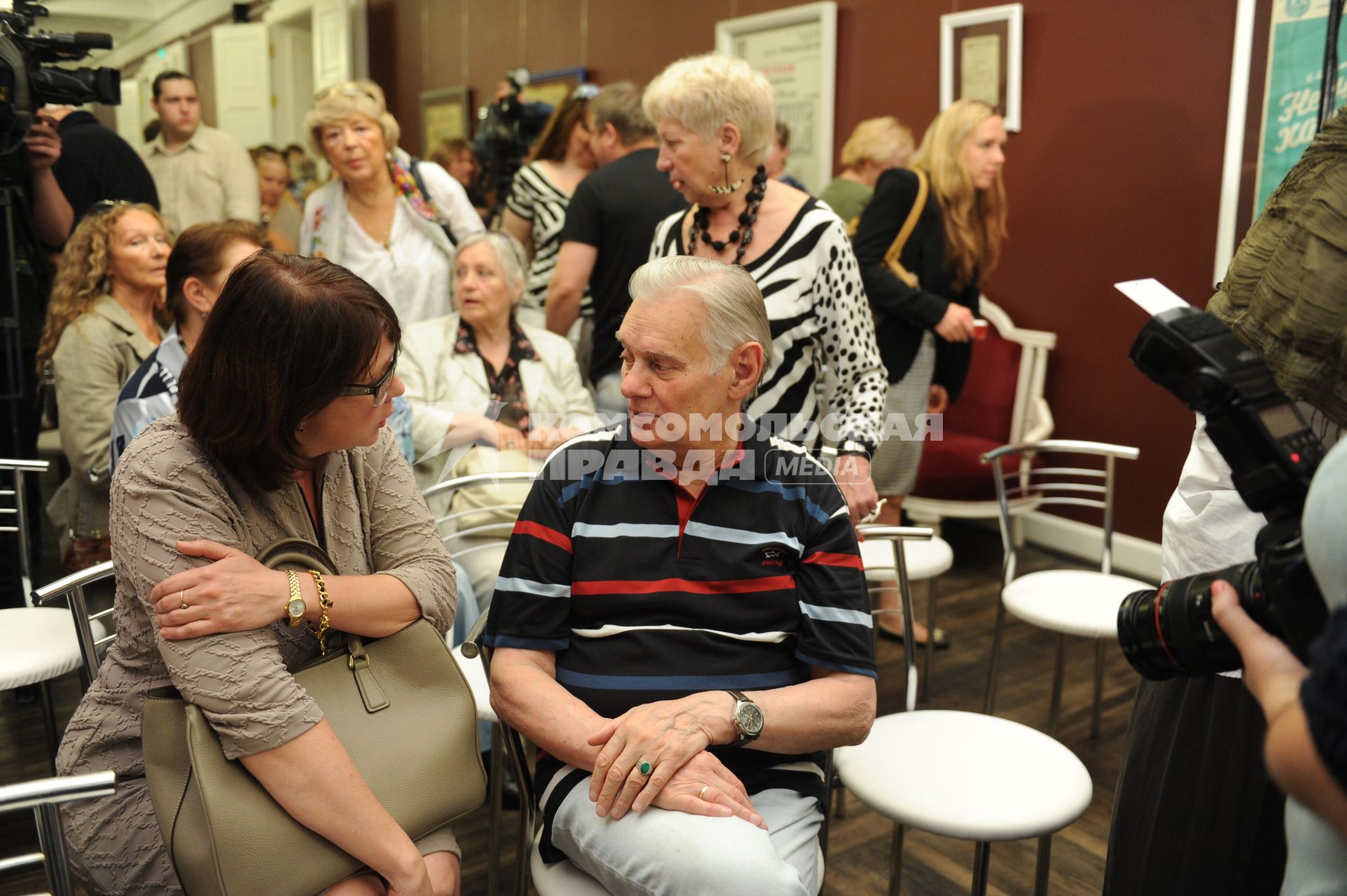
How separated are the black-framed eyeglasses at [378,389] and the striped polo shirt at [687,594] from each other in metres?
0.25

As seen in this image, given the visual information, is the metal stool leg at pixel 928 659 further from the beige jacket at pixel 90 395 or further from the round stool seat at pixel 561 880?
the beige jacket at pixel 90 395

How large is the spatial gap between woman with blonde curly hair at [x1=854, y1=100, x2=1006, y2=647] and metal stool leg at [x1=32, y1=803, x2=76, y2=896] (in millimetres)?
2370

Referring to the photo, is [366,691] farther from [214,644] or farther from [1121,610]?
[1121,610]

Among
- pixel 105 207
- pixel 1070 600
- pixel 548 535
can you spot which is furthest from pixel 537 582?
pixel 105 207

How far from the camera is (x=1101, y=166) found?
13.4 feet

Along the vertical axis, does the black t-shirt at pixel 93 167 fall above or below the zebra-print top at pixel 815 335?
above

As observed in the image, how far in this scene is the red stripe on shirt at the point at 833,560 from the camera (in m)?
1.53

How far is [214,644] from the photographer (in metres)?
1.28

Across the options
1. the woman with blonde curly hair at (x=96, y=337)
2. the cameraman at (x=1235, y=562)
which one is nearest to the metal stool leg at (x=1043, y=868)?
the cameraman at (x=1235, y=562)

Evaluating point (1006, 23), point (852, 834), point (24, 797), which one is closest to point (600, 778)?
point (24, 797)

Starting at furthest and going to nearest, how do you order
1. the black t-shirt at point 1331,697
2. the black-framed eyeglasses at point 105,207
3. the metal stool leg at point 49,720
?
the black-framed eyeglasses at point 105,207 < the metal stool leg at point 49,720 < the black t-shirt at point 1331,697

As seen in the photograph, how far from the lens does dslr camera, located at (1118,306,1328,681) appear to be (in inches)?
35.5

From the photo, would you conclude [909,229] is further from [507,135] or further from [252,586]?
[252,586]

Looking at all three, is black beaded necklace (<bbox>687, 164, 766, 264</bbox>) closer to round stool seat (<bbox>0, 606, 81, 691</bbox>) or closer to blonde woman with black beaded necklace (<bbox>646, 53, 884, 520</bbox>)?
blonde woman with black beaded necklace (<bbox>646, 53, 884, 520</bbox>)
